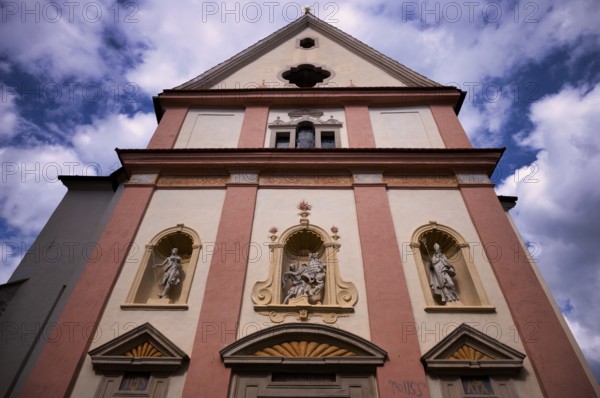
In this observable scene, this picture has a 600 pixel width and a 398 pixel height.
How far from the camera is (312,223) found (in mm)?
9977

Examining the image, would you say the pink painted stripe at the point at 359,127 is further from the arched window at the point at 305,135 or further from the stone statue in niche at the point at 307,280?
the stone statue in niche at the point at 307,280

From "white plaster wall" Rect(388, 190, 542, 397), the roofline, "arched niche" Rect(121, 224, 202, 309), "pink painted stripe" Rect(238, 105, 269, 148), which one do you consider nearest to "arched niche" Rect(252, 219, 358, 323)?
"white plaster wall" Rect(388, 190, 542, 397)

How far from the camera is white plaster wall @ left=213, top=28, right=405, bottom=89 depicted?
15.1 meters

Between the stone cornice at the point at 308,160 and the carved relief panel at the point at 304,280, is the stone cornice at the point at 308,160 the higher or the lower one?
the higher one

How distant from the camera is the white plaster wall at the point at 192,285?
753 cm

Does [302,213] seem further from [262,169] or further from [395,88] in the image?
[395,88]

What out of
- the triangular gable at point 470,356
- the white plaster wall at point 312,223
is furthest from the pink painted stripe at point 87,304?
the triangular gable at point 470,356

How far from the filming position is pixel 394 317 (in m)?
7.93

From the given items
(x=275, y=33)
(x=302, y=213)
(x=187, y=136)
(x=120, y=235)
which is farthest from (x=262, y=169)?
(x=275, y=33)

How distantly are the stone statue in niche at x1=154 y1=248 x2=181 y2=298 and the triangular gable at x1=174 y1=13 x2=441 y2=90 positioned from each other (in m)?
7.65

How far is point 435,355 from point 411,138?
7305mm

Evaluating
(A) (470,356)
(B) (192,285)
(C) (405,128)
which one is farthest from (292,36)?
(A) (470,356)

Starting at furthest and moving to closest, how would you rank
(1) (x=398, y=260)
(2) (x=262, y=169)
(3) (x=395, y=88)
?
(3) (x=395, y=88)
(2) (x=262, y=169)
(1) (x=398, y=260)

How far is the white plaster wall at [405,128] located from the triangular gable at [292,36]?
5.55 feet
